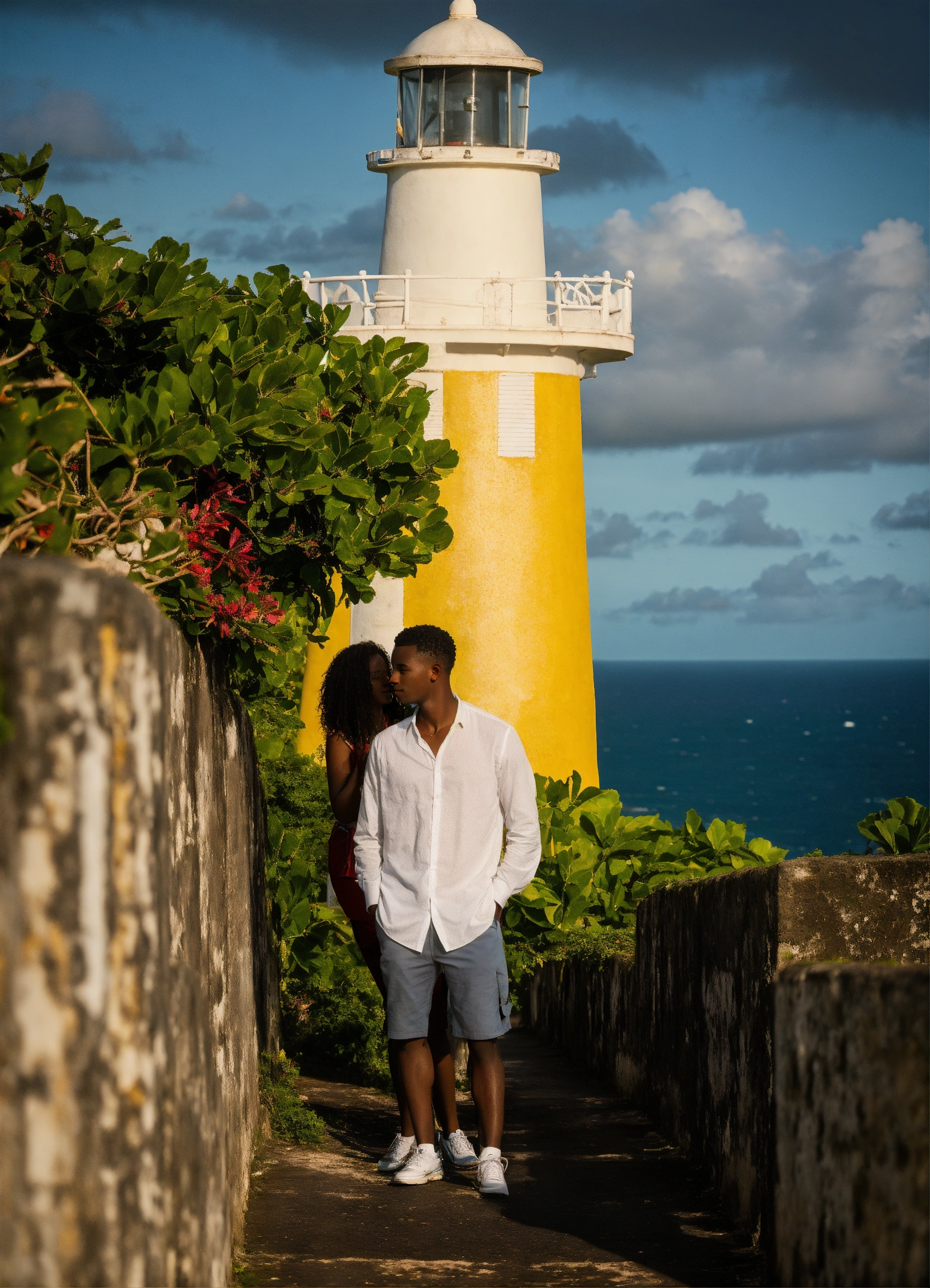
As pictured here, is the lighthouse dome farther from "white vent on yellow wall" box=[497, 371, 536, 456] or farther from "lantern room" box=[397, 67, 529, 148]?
"white vent on yellow wall" box=[497, 371, 536, 456]

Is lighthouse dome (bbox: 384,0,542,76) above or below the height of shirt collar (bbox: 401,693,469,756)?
above

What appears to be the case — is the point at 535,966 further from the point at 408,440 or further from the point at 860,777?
the point at 860,777

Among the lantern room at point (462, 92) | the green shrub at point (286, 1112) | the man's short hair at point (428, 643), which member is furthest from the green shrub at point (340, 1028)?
the lantern room at point (462, 92)

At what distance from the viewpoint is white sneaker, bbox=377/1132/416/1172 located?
564cm

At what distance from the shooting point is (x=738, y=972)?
495cm

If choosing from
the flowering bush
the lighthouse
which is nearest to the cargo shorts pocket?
the flowering bush

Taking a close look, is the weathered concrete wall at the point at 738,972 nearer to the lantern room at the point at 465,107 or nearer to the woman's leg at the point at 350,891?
the woman's leg at the point at 350,891

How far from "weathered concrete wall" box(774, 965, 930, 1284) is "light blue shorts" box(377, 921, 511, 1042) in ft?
6.37

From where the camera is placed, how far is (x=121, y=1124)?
265 centimetres

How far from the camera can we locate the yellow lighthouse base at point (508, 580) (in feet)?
53.9

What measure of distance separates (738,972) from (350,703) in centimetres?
211

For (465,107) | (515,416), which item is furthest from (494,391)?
(465,107)

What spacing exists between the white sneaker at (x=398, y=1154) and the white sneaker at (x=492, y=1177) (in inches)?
14.8

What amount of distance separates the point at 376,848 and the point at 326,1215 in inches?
51.1
